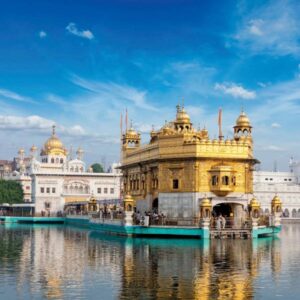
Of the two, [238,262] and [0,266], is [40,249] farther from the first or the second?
[238,262]

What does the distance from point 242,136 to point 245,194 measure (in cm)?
568

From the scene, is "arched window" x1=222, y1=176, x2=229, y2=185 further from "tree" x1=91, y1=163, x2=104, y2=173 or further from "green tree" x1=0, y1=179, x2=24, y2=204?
"tree" x1=91, y1=163, x2=104, y2=173

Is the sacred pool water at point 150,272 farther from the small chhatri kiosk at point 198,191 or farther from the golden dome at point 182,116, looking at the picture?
the golden dome at point 182,116

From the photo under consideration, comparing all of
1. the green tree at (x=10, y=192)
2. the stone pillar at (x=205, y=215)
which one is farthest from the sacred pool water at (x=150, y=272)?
the green tree at (x=10, y=192)

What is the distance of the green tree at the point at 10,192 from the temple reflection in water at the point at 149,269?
176ft

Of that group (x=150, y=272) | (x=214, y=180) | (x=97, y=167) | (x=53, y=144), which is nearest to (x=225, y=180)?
(x=214, y=180)

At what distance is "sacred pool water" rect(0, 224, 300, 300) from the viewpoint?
15984mm

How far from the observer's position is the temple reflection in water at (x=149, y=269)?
16297mm

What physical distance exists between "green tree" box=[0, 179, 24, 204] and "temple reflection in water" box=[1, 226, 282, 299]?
53513 mm

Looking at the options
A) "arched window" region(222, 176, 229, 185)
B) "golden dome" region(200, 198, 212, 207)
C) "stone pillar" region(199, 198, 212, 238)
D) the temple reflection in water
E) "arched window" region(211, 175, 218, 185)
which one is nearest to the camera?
the temple reflection in water

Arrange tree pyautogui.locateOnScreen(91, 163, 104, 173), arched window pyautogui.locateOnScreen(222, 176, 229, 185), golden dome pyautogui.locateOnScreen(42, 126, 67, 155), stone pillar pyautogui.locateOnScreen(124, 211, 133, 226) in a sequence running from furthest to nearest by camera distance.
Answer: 1. tree pyautogui.locateOnScreen(91, 163, 104, 173)
2. golden dome pyautogui.locateOnScreen(42, 126, 67, 155)
3. arched window pyautogui.locateOnScreen(222, 176, 229, 185)
4. stone pillar pyautogui.locateOnScreen(124, 211, 133, 226)

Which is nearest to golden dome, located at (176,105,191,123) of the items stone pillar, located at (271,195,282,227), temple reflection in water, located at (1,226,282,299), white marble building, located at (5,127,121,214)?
stone pillar, located at (271,195,282,227)

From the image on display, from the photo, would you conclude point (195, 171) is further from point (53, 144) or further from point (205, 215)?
point (53, 144)

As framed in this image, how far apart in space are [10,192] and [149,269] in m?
66.0
